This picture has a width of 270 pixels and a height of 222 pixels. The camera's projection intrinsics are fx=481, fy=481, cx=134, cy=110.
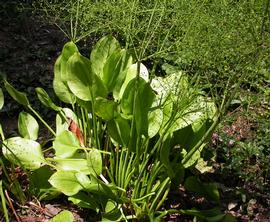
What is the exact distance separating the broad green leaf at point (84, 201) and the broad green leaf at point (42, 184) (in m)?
0.13

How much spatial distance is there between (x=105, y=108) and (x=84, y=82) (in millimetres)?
193

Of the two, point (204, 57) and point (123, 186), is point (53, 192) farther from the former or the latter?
point (204, 57)

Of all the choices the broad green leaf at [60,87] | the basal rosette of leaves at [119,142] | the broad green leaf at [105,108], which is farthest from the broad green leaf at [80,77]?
the broad green leaf at [60,87]

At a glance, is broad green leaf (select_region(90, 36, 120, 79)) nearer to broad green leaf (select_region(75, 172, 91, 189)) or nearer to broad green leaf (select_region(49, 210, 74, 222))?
broad green leaf (select_region(75, 172, 91, 189))

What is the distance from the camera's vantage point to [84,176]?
2.24 m

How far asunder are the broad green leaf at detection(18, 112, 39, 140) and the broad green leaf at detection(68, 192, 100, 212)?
17.7 inches

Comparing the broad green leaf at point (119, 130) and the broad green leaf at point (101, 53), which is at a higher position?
the broad green leaf at point (101, 53)

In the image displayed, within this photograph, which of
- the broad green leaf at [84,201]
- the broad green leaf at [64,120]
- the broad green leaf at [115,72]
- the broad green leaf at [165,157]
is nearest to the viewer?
the broad green leaf at [165,157]

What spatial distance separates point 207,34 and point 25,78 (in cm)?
177

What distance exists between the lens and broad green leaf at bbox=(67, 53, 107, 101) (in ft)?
7.56

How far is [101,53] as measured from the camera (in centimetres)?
254

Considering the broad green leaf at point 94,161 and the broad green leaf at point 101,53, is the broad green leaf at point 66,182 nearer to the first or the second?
the broad green leaf at point 94,161

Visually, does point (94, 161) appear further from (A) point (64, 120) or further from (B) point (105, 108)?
(A) point (64, 120)

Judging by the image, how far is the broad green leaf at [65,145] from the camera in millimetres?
2330
